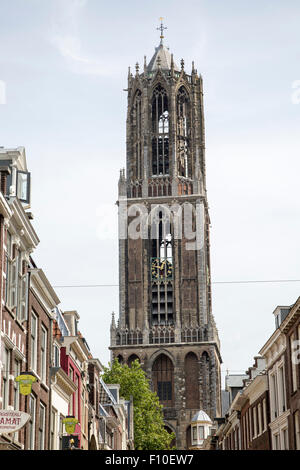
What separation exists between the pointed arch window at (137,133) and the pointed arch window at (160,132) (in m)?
1.69

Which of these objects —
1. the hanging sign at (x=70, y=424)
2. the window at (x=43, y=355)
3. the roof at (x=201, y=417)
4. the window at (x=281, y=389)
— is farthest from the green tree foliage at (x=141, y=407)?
the window at (x=43, y=355)

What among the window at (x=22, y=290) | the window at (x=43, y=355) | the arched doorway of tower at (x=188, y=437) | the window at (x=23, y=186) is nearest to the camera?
the window at (x=22, y=290)

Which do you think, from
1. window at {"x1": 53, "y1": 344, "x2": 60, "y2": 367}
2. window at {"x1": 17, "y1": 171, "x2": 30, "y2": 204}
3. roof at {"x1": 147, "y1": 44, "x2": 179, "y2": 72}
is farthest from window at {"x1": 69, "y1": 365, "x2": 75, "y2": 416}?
roof at {"x1": 147, "y1": 44, "x2": 179, "y2": 72}

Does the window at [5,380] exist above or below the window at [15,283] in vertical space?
below

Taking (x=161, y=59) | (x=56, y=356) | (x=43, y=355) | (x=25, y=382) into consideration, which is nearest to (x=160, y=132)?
(x=161, y=59)

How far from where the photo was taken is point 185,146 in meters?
117

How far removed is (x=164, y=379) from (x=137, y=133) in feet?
106

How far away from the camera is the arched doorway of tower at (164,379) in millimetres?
103438

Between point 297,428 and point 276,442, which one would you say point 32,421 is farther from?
point 276,442

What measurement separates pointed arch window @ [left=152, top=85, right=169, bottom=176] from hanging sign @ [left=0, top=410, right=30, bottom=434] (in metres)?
90.8

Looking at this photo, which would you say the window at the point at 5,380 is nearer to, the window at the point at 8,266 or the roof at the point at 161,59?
the window at the point at 8,266

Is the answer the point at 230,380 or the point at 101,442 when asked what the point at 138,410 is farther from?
the point at 101,442

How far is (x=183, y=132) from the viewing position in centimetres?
11800
